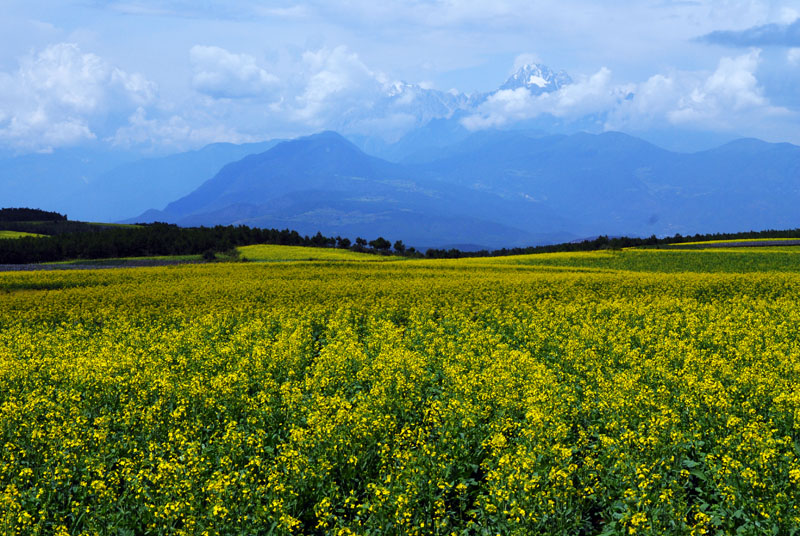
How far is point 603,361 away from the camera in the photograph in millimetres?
17250

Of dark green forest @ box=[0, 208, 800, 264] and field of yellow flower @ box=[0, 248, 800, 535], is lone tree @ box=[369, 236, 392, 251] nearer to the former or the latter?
dark green forest @ box=[0, 208, 800, 264]

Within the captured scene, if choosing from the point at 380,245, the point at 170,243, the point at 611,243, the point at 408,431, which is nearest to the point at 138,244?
the point at 170,243

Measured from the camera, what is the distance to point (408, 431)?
11.2 meters

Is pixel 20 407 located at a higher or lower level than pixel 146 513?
higher

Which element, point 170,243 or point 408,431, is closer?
point 408,431

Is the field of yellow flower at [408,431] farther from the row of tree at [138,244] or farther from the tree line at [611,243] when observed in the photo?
the tree line at [611,243]

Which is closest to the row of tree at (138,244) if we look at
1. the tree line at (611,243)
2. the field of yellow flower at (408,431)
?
the tree line at (611,243)

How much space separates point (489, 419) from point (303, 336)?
33.7 feet

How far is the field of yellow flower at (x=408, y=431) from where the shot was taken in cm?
886

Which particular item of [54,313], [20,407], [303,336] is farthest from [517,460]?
[54,313]

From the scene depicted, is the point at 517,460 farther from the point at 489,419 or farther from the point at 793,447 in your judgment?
the point at 793,447

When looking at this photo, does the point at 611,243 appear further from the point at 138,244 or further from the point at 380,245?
the point at 138,244

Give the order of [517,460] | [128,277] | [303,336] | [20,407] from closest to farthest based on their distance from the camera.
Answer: [517,460], [20,407], [303,336], [128,277]

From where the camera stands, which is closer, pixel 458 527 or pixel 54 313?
pixel 458 527
